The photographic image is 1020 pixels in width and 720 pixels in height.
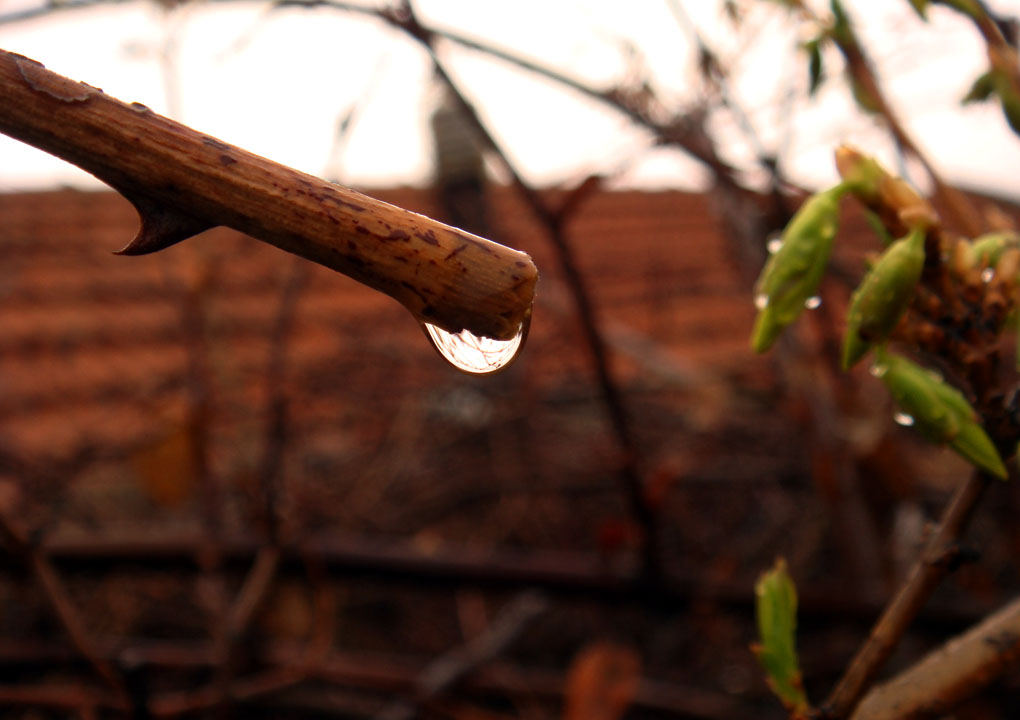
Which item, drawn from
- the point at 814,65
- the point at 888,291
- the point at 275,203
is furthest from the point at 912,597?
the point at 814,65

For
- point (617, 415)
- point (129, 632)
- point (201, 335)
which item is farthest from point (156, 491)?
point (617, 415)

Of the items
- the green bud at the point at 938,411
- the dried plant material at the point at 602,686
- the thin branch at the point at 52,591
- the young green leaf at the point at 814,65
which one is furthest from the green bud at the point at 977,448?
the dried plant material at the point at 602,686

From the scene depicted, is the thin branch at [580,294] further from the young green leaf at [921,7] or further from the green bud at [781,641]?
the green bud at [781,641]

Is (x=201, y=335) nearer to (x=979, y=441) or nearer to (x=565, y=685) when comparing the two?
(x=565, y=685)

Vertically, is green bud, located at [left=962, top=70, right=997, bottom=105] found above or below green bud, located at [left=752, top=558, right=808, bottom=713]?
above

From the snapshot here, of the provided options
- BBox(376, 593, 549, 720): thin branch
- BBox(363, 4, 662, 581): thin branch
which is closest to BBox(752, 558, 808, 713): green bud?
BBox(363, 4, 662, 581): thin branch

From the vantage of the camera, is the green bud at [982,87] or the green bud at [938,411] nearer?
the green bud at [938,411]

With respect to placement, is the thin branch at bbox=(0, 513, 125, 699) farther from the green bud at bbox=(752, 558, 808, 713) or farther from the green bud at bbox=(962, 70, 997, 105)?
the green bud at bbox=(962, 70, 997, 105)
